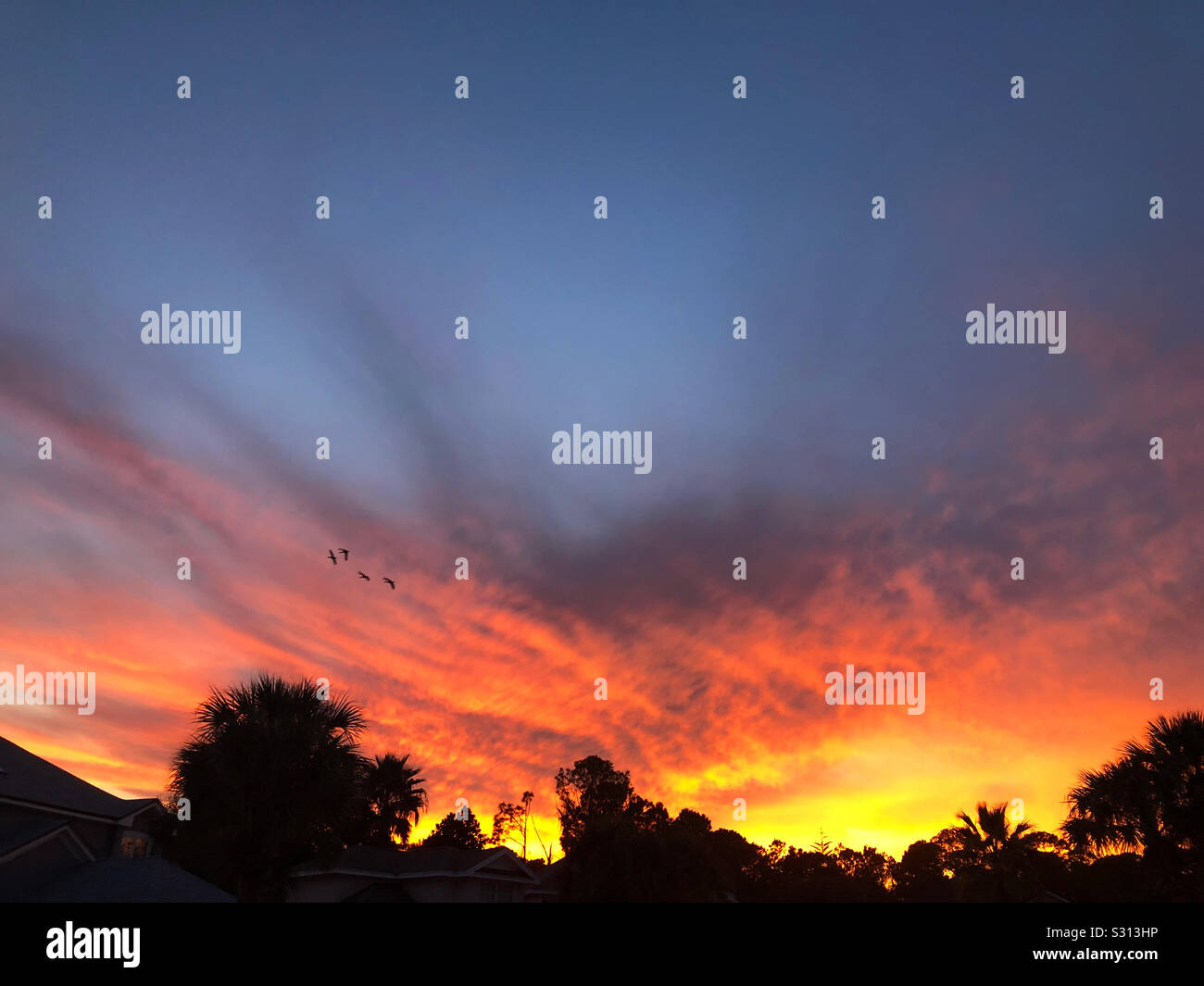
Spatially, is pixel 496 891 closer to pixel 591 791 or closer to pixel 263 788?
pixel 263 788

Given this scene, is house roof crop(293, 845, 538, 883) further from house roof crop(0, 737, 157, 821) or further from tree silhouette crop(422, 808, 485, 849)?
tree silhouette crop(422, 808, 485, 849)

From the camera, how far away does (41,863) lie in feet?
84.8

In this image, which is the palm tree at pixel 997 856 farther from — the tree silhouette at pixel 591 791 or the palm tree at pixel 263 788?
the tree silhouette at pixel 591 791

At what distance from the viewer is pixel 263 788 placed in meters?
26.5

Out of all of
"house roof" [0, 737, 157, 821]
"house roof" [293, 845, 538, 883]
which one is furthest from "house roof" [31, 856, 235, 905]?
"house roof" [293, 845, 538, 883]

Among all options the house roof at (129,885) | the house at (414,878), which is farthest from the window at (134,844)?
the house at (414,878)

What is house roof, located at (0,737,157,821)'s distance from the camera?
86.4 feet

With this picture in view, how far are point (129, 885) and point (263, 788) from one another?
15.9 ft

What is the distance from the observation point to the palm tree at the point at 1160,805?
23.6m

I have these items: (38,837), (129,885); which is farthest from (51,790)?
(129,885)

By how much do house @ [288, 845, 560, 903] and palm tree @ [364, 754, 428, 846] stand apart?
12228 mm

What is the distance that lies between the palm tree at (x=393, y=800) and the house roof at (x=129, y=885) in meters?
33.4
